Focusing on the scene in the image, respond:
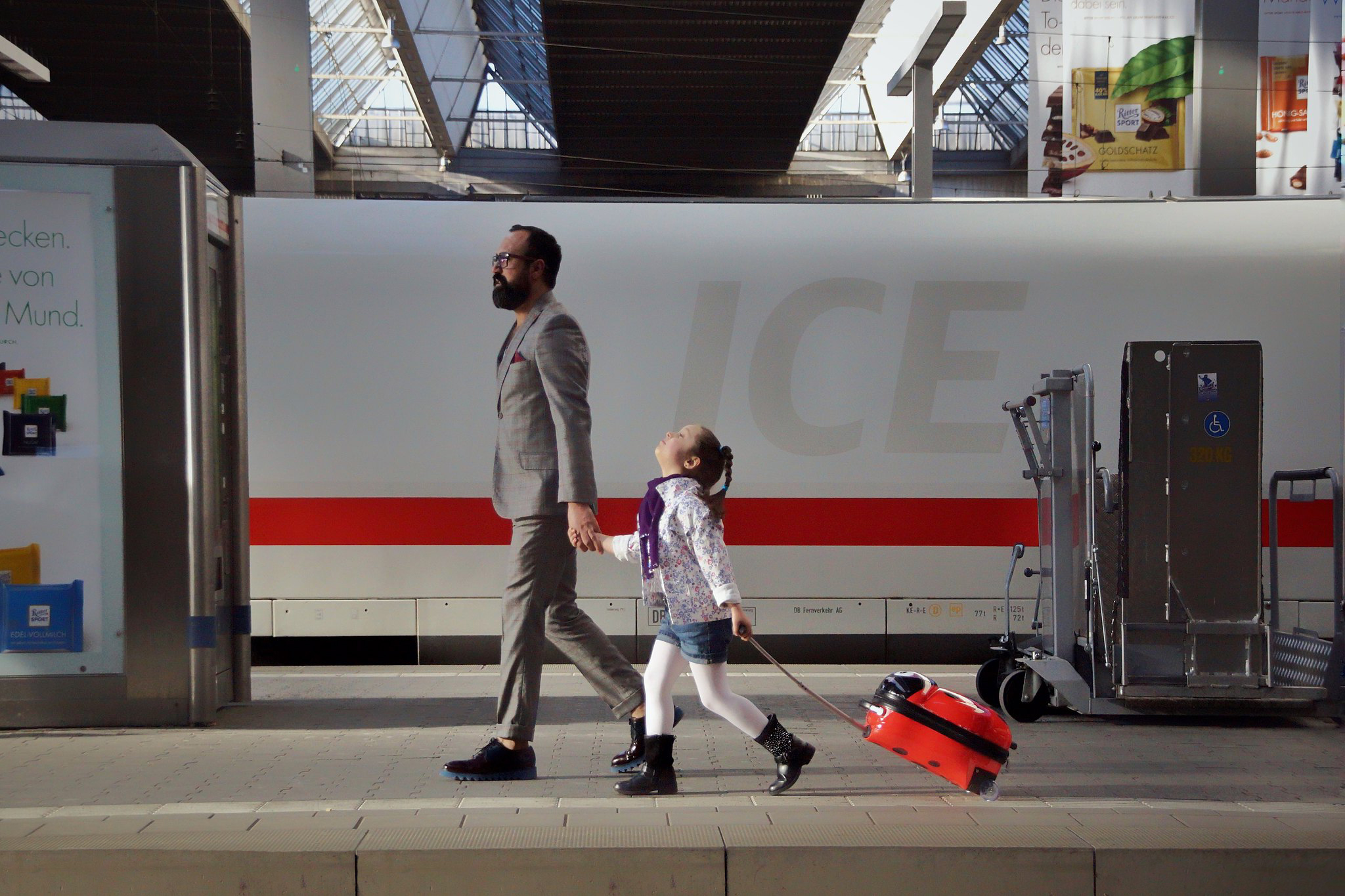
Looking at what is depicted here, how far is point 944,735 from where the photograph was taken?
4.04 metres

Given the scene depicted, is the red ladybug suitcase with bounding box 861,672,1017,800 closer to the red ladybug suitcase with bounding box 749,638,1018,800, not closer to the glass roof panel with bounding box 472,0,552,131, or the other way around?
the red ladybug suitcase with bounding box 749,638,1018,800

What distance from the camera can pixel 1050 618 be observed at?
19.6 feet

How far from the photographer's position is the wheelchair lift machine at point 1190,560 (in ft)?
18.1

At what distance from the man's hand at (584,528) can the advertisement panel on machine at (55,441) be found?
2.32m

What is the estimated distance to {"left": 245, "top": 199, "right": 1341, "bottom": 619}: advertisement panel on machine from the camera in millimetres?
6926

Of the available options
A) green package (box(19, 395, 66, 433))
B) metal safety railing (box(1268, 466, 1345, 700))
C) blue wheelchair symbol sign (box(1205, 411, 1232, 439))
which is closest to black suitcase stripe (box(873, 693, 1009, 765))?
metal safety railing (box(1268, 466, 1345, 700))

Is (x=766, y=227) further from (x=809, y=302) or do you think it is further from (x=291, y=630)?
(x=291, y=630)

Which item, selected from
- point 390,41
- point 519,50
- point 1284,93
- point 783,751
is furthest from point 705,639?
point 519,50

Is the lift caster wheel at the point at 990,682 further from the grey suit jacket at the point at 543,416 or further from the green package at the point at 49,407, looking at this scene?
the green package at the point at 49,407

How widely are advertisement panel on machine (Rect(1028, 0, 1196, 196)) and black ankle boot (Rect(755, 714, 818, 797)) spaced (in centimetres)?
777

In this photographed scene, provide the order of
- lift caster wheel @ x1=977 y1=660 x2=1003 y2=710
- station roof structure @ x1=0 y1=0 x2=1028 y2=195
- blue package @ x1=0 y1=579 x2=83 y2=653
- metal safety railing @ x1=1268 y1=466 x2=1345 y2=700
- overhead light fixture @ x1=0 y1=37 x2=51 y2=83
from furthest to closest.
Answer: station roof structure @ x1=0 y1=0 x2=1028 y2=195 < overhead light fixture @ x1=0 y1=37 x2=51 y2=83 < lift caster wheel @ x1=977 y1=660 x2=1003 y2=710 < metal safety railing @ x1=1268 y1=466 x2=1345 y2=700 < blue package @ x1=0 y1=579 x2=83 y2=653

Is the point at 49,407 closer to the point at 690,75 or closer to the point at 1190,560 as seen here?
the point at 1190,560

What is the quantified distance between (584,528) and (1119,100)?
8.56m

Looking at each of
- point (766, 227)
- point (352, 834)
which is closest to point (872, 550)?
point (766, 227)
